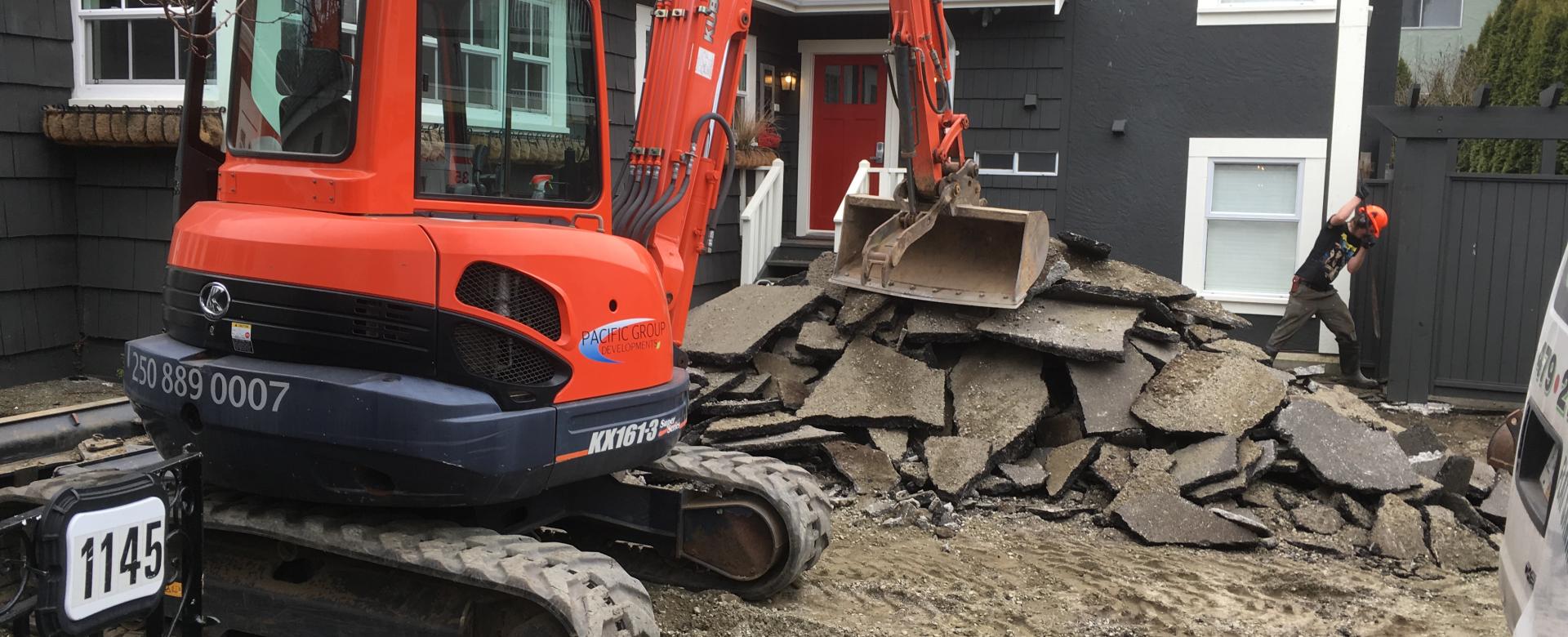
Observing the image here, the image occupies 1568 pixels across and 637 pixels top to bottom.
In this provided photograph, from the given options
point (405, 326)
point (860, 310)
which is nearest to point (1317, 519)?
point (860, 310)

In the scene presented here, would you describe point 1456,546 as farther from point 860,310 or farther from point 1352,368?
point 1352,368

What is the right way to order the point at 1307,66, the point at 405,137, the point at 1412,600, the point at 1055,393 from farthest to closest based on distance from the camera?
the point at 1307,66 → the point at 1055,393 → the point at 1412,600 → the point at 405,137

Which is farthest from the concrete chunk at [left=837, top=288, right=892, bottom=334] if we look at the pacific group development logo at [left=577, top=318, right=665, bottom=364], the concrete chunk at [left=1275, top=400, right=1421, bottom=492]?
the pacific group development logo at [left=577, top=318, right=665, bottom=364]

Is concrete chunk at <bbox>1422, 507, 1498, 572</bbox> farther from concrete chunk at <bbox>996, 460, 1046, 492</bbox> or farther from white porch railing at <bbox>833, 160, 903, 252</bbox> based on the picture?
white porch railing at <bbox>833, 160, 903, 252</bbox>

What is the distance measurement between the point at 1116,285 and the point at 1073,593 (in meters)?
3.70

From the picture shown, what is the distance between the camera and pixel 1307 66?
1159 cm

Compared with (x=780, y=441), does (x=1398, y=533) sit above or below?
below

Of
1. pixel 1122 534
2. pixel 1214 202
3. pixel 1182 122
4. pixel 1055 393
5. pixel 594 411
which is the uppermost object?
pixel 1182 122

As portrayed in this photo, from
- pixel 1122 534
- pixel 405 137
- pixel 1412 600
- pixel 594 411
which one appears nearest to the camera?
pixel 405 137

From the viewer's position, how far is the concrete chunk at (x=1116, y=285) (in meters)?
8.51

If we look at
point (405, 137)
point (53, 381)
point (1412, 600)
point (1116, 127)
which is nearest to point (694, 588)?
point (405, 137)

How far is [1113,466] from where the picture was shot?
720 cm

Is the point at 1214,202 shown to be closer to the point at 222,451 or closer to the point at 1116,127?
the point at 1116,127

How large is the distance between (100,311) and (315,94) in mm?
5686
